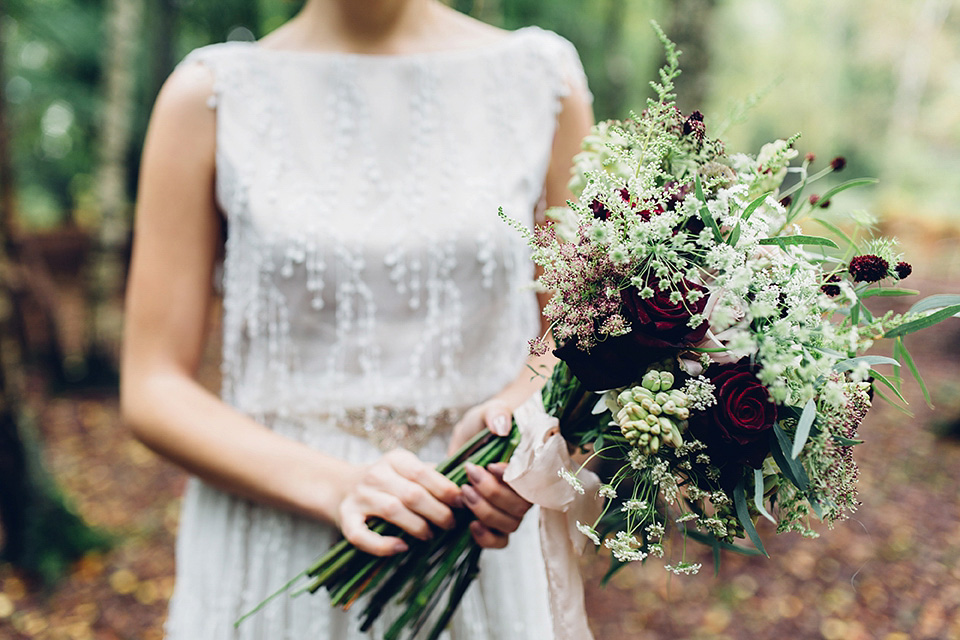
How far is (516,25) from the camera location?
11.2 metres

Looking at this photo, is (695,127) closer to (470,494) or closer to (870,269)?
(870,269)

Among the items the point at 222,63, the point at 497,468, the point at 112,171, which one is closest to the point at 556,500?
the point at 497,468

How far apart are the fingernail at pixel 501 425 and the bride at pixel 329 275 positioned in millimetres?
89

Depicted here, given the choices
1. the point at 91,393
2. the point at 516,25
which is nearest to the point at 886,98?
the point at 516,25

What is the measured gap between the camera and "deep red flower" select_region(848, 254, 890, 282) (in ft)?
3.04

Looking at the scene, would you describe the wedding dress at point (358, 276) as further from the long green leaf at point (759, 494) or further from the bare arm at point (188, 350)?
the long green leaf at point (759, 494)

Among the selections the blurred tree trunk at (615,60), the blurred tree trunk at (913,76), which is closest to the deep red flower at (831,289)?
the blurred tree trunk at (615,60)

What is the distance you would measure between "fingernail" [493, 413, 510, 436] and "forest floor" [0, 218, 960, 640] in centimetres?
215

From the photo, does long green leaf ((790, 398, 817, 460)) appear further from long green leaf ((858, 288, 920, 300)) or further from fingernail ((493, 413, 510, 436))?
fingernail ((493, 413, 510, 436))

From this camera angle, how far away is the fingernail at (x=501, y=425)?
129cm

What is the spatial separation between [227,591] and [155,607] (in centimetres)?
305

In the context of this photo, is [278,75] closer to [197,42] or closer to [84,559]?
[84,559]

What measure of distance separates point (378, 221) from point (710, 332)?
0.87 metres

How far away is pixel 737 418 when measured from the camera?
0.89m
